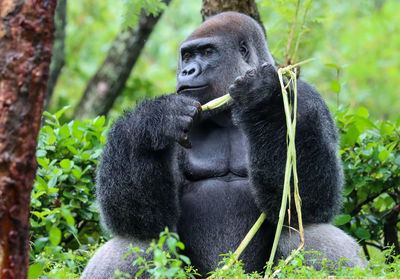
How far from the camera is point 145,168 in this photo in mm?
3504

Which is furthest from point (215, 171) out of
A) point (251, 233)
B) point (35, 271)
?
point (35, 271)

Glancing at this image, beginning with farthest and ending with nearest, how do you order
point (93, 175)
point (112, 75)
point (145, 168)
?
point (112, 75), point (93, 175), point (145, 168)

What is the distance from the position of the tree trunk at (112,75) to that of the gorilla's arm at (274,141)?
13.8ft

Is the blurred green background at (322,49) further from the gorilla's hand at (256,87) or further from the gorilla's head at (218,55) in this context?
the gorilla's hand at (256,87)

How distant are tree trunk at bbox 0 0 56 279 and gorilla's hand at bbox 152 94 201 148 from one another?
135 cm

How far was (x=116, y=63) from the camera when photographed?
7.69m

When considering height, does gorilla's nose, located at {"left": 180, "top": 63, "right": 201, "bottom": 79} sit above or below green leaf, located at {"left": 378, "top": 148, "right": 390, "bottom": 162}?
above

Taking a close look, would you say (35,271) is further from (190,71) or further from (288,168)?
(190,71)

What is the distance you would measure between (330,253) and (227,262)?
89cm

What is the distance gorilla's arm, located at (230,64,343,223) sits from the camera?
3.46m

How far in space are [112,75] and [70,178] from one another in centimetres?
→ 351

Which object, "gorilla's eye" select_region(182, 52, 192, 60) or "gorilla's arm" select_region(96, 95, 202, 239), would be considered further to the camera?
"gorilla's eye" select_region(182, 52, 192, 60)

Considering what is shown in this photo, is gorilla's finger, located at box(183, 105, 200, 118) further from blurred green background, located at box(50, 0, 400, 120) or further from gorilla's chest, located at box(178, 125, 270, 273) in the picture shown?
blurred green background, located at box(50, 0, 400, 120)

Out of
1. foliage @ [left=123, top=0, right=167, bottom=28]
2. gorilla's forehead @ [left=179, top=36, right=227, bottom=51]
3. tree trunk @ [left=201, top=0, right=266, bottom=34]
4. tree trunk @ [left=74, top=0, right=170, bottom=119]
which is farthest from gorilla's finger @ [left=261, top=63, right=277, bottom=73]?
tree trunk @ [left=74, top=0, right=170, bottom=119]
